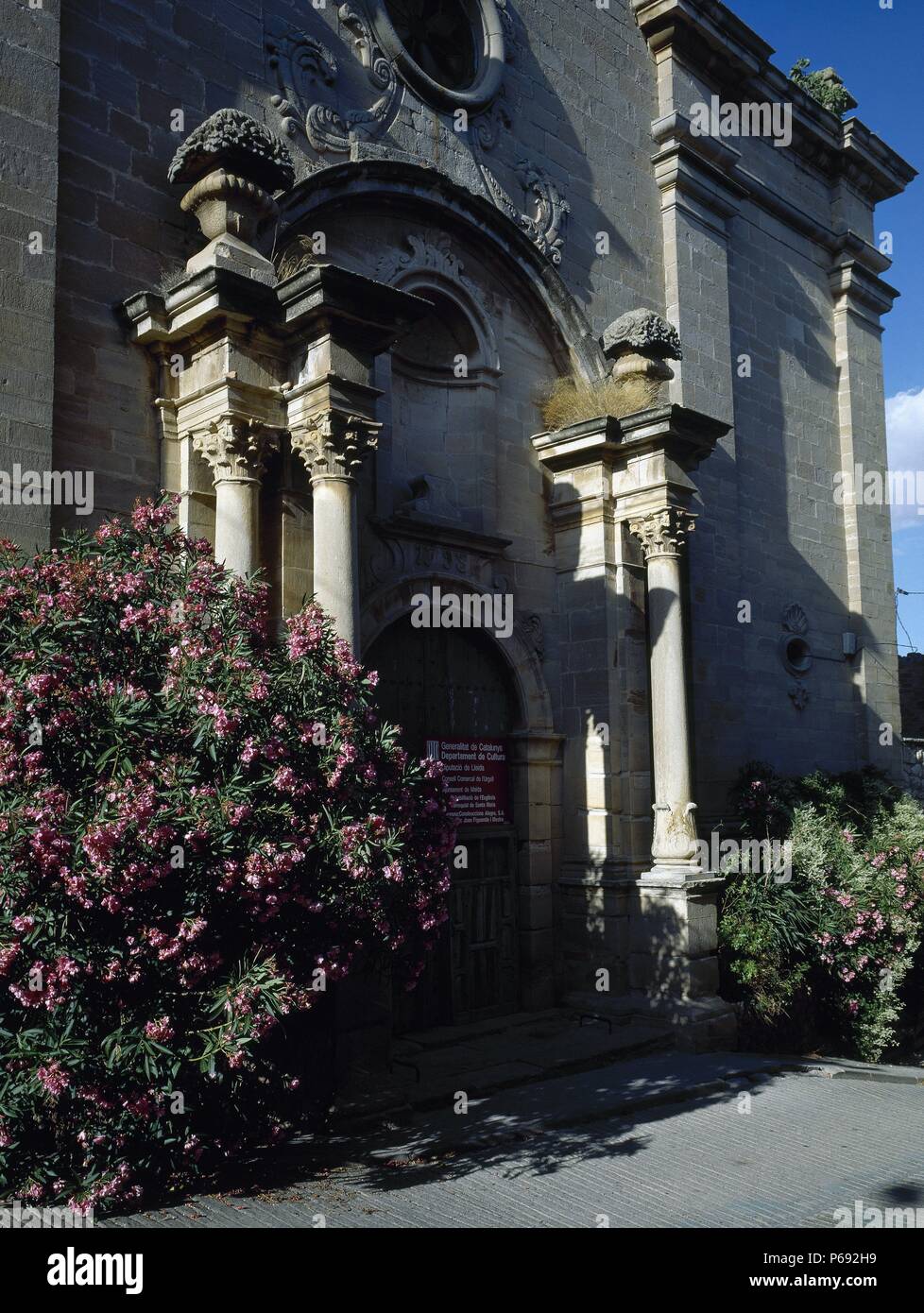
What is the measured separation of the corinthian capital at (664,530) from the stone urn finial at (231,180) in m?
4.45

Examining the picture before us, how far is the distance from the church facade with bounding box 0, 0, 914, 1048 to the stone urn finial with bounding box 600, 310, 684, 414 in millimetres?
35

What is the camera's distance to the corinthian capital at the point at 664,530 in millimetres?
10578

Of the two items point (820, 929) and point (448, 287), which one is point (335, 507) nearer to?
point (448, 287)

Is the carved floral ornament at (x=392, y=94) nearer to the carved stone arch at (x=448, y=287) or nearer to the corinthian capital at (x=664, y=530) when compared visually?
the carved stone arch at (x=448, y=287)

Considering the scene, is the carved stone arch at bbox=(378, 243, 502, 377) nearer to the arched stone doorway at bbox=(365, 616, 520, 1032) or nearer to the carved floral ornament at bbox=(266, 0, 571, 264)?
the carved floral ornament at bbox=(266, 0, 571, 264)

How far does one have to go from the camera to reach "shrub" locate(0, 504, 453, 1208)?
4.88m

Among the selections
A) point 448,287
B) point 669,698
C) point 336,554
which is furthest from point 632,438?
point 336,554

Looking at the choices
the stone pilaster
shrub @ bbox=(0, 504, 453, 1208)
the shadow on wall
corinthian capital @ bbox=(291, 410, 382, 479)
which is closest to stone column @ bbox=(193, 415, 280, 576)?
corinthian capital @ bbox=(291, 410, 382, 479)

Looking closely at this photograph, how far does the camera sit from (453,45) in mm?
10969

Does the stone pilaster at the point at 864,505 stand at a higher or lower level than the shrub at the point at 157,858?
higher

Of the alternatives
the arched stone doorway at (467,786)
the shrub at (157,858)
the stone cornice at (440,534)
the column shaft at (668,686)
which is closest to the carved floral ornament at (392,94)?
the stone cornice at (440,534)
